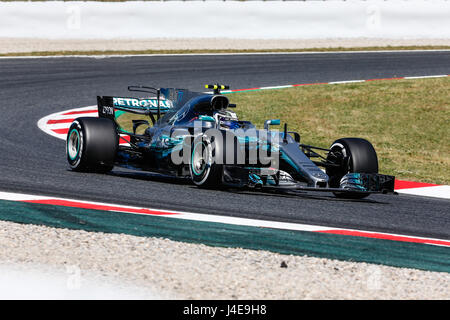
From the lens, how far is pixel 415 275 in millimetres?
5953

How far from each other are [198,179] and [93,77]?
1111 centimetres

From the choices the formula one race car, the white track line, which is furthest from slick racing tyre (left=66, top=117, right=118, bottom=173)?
the white track line

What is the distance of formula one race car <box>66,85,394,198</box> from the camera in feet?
28.1

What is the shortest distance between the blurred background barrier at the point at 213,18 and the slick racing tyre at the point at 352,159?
18244mm

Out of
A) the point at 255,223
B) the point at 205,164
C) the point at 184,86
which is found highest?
the point at 184,86

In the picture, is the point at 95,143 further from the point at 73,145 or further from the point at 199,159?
the point at 199,159

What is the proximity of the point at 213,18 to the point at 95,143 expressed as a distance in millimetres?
18115

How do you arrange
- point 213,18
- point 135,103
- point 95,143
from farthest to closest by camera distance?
point 213,18 → point 135,103 → point 95,143

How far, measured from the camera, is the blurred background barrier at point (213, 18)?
26.8 meters

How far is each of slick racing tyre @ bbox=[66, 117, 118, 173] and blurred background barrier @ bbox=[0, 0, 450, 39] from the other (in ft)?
57.4

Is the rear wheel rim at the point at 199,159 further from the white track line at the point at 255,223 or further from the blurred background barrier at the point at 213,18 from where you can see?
the blurred background barrier at the point at 213,18

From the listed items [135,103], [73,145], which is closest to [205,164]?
[73,145]

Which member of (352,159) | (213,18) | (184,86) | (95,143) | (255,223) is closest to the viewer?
(255,223)

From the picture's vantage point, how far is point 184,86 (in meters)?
18.3
